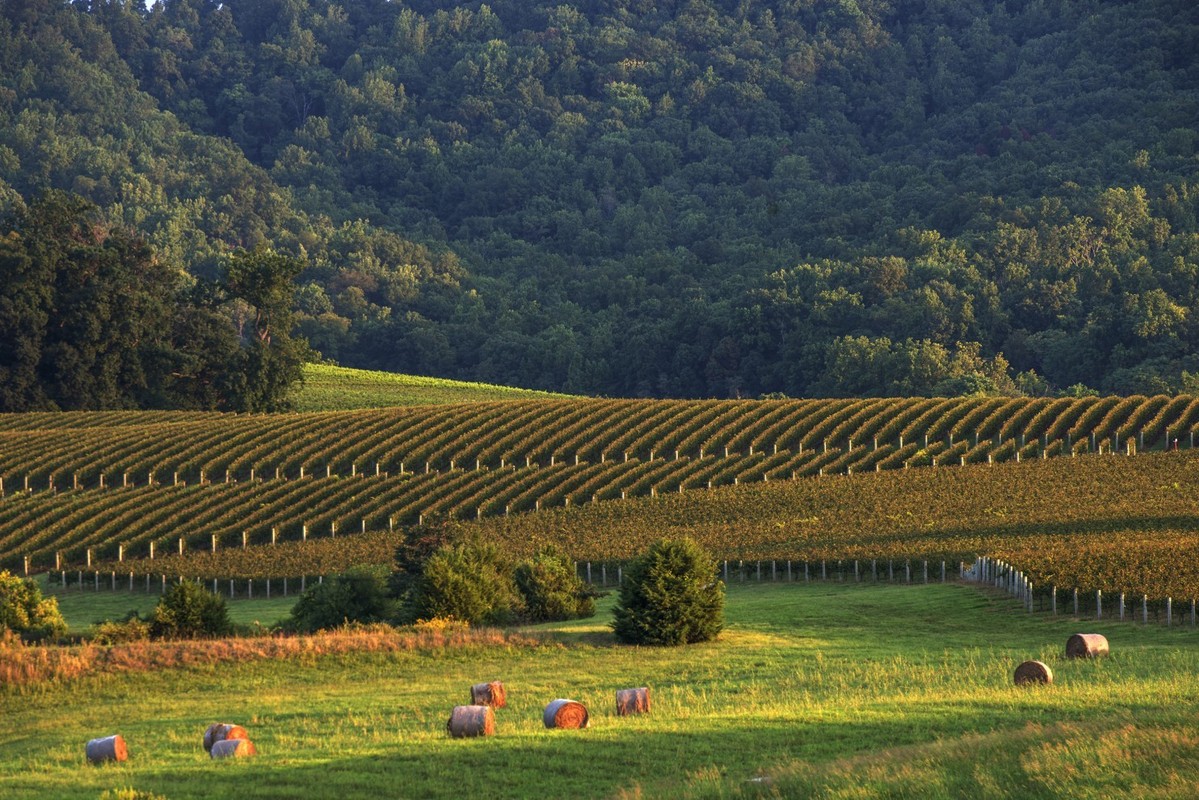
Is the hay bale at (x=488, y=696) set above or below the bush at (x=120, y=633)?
above

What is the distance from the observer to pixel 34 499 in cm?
7000

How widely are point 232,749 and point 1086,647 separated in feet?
51.6

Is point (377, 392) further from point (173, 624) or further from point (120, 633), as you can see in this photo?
point (120, 633)

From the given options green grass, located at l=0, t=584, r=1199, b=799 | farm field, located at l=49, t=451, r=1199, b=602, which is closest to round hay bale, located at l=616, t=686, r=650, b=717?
green grass, located at l=0, t=584, r=1199, b=799

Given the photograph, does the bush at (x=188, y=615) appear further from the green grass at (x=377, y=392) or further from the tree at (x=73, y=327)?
the green grass at (x=377, y=392)

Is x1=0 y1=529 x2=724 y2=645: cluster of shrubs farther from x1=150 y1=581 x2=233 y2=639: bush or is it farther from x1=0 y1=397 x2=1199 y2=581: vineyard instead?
x1=0 y1=397 x2=1199 y2=581: vineyard

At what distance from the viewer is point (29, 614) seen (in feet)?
141

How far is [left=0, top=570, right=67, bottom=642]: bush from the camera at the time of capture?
40.3 metres

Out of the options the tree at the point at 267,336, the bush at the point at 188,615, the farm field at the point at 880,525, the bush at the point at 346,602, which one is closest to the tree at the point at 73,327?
the tree at the point at 267,336

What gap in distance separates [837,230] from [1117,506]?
12559cm

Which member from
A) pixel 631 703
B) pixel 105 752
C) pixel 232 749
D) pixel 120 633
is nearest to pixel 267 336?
pixel 120 633

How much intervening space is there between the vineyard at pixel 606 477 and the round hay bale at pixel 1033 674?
20.7 m

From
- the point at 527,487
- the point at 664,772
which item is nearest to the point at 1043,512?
the point at 527,487

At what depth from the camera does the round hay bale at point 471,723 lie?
22.8 metres
